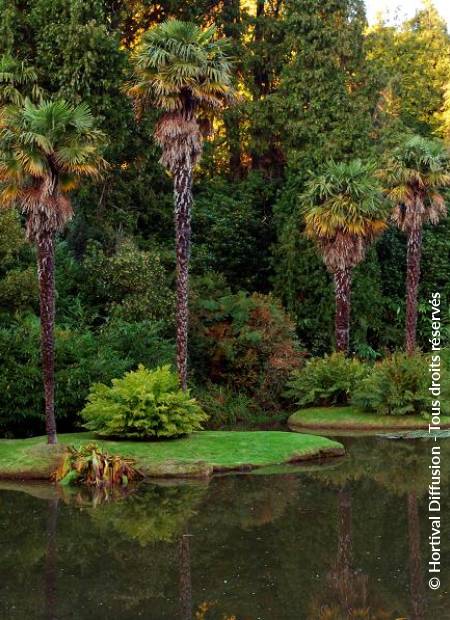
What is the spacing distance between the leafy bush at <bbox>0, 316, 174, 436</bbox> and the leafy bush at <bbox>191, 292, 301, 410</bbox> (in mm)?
5913

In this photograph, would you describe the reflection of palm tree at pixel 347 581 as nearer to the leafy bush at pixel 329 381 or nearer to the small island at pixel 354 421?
the small island at pixel 354 421

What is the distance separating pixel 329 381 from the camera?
3397 centimetres

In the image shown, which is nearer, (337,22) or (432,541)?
(432,541)

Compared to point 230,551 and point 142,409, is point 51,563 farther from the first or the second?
point 142,409

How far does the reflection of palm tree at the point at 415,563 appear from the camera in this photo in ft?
38.8

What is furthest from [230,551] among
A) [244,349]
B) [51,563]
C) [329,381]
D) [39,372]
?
[244,349]

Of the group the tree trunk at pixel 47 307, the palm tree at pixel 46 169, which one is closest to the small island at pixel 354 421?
the tree trunk at pixel 47 307

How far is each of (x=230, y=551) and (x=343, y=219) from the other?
2126 centimetres

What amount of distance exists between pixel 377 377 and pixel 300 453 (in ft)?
29.7

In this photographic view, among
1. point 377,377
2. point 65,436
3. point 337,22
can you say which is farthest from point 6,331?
point 337,22

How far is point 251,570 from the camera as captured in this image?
44.4 ft

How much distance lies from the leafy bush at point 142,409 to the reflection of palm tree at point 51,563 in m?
5.18

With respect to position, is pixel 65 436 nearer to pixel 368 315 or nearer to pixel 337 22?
pixel 368 315

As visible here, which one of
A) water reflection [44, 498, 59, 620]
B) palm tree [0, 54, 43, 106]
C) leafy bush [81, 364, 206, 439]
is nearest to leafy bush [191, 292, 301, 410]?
leafy bush [81, 364, 206, 439]
